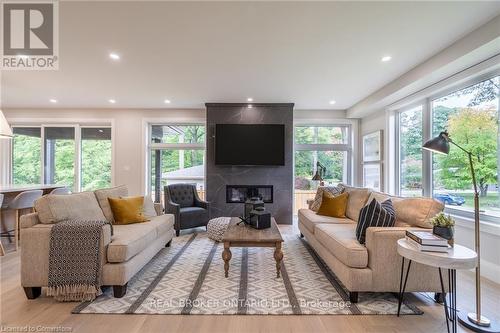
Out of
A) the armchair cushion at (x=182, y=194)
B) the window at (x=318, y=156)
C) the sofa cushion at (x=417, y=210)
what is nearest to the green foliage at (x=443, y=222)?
the sofa cushion at (x=417, y=210)

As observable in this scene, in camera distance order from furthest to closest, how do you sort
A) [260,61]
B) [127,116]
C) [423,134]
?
[127,116]
[423,134]
[260,61]

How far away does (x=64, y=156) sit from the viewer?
5.89 metres

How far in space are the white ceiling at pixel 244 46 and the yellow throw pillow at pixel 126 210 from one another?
73.6 inches

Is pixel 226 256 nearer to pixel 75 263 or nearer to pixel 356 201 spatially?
pixel 75 263

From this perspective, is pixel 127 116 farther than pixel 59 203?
Yes

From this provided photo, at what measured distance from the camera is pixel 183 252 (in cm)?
346

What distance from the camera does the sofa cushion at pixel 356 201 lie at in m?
3.46

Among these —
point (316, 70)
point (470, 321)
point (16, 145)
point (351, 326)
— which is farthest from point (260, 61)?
point (16, 145)

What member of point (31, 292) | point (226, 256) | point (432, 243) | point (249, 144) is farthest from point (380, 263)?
A: point (249, 144)

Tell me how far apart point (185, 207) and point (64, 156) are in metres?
3.54

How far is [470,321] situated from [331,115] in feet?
15.6

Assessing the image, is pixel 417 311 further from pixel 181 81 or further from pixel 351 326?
pixel 181 81

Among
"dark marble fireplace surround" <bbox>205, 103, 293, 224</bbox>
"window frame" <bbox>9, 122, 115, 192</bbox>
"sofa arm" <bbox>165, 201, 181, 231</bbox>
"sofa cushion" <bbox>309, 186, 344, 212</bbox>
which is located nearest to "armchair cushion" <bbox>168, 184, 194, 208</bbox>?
"sofa arm" <bbox>165, 201, 181, 231</bbox>

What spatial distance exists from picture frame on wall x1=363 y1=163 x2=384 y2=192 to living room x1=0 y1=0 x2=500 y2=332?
7 cm
